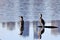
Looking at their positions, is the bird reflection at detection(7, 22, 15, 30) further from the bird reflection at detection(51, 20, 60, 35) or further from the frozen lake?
the bird reflection at detection(51, 20, 60, 35)

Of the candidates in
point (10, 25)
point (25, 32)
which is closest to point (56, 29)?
point (25, 32)

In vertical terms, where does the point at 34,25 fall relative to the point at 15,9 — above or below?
below

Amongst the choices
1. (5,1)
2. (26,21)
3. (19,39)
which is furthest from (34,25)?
(5,1)

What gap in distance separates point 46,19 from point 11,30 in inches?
16.8

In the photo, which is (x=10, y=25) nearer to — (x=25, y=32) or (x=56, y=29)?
(x=25, y=32)

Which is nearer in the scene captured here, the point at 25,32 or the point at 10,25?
the point at 25,32

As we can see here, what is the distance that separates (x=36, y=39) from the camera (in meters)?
2.10

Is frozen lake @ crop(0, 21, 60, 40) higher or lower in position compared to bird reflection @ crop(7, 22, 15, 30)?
lower

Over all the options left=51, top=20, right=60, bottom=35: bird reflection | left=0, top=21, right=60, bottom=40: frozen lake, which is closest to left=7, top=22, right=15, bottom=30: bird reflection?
left=0, top=21, right=60, bottom=40: frozen lake

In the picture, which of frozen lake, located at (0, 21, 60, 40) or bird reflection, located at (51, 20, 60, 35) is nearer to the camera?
frozen lake, located at (0, 21, 60, 40)

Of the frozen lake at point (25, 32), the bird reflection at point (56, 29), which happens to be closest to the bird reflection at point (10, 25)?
the frozen lake at point (25, 32)

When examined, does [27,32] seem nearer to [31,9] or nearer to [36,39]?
[36,39]

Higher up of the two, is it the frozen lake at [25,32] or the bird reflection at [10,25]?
the bird reflection at [10,25]

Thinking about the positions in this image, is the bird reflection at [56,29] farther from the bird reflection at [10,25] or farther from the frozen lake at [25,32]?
the bird reflection at [10,25]
